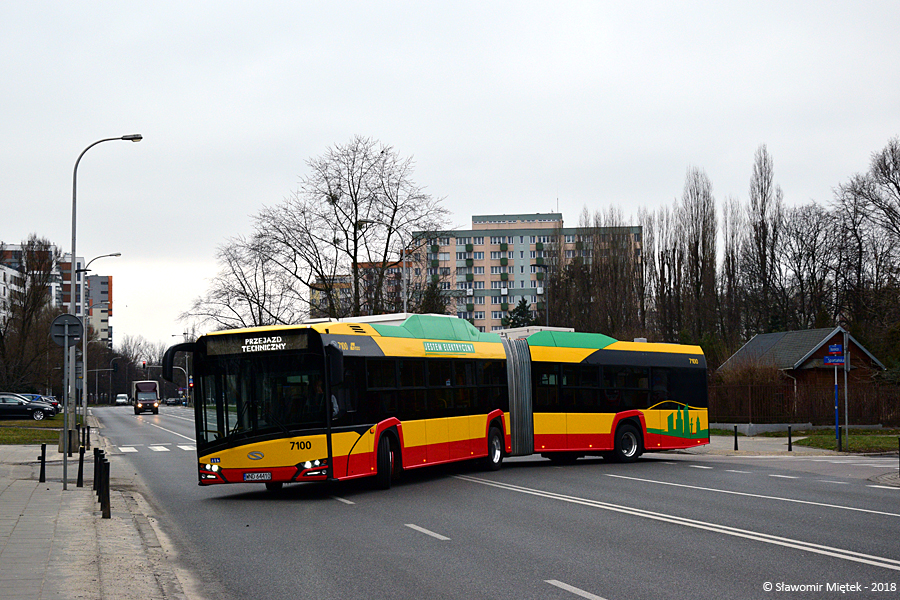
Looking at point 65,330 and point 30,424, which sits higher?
point 65,330

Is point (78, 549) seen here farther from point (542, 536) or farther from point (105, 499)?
point (542, 536)

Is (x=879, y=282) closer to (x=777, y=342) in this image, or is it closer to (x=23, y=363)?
(x=777, y=342)

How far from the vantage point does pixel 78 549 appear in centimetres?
1084

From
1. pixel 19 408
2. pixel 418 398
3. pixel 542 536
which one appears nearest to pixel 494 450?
pixel 418 398

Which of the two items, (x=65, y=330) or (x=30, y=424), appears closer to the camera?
(x=65, y=330)

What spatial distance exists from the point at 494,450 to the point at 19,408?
147 ft

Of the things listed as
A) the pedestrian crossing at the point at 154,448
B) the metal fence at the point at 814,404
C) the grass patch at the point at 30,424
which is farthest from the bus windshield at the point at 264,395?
the grass patch at the point at 30,424

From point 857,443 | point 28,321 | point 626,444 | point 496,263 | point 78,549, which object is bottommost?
point 857,443

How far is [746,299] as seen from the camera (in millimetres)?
67375

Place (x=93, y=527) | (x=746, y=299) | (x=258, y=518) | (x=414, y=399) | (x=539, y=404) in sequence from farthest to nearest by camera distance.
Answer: (x=746, y=299), (x=539, y=404), (x=414, y=399), (x=258, y=518), (x=93, y=527)

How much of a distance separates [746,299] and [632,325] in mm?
8295

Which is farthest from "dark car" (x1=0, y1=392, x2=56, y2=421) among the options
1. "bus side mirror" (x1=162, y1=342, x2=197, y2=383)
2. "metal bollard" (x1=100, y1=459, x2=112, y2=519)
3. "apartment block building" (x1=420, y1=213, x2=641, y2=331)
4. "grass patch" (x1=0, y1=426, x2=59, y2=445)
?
"apartment block building" (x1=420, y1=213, x2=641, y2=331)

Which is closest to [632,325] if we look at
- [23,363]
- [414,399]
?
[23,363]

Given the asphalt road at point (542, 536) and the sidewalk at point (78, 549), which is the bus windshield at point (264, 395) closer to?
the asphalt road at point (542, 536)
